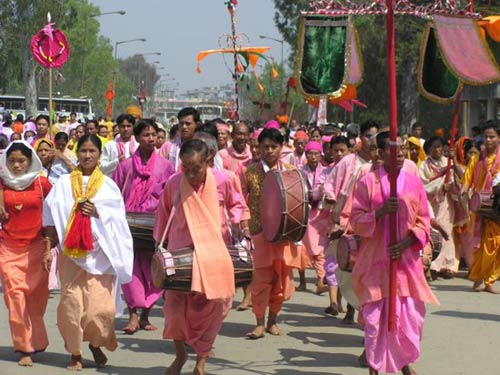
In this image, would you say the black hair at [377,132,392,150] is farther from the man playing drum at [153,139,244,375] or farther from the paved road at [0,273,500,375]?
the paved road at [0,273,500,375]

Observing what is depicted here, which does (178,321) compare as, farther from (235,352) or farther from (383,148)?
(383,148)

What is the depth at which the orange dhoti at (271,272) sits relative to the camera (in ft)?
30.6

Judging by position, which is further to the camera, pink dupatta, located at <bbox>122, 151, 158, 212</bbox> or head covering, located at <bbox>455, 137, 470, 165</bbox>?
head covering, located at <bbox>455, 137, 470, 165</bbox>

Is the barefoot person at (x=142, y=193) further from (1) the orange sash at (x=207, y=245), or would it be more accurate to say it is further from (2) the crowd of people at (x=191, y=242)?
(1) the orange sash at (x=207, y=245)

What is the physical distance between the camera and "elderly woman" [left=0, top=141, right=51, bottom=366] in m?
8.09

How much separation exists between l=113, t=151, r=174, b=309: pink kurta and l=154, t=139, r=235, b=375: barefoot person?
183 cm

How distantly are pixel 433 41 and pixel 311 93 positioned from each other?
3.94 feet

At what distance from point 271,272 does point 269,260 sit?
5.3 inches

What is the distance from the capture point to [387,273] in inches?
285

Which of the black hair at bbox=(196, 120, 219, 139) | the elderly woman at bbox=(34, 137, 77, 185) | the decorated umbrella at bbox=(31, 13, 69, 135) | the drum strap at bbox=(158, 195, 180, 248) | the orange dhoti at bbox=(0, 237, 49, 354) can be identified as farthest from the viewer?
the decorated umbrella at bbox=(31, 13, 69, 135)

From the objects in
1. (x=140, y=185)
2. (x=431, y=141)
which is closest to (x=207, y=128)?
(x=140, y=185)

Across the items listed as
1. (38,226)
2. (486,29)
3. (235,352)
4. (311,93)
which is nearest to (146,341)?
(235,352)

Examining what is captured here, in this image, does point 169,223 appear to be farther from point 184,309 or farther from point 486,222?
point 486,222

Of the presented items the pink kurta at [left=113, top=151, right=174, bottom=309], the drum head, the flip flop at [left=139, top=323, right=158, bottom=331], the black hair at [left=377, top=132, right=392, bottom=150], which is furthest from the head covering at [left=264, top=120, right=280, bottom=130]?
the black hair at [left=377, top=132, right=392, bottom=150]
